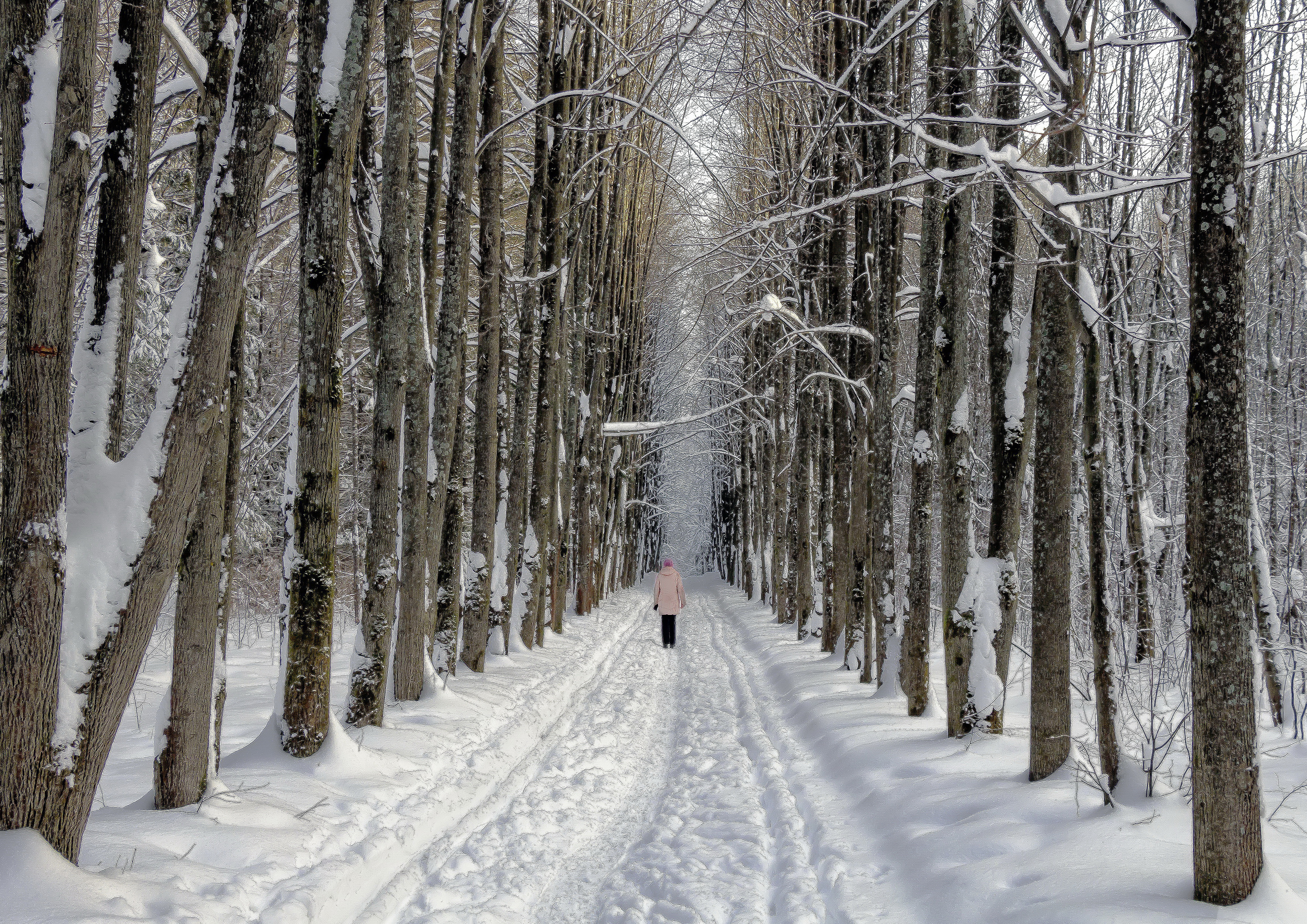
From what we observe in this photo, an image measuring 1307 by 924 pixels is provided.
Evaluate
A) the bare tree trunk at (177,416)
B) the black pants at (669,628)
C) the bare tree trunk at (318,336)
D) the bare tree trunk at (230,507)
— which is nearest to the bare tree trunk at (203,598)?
the bare tree trunk at (230,507)

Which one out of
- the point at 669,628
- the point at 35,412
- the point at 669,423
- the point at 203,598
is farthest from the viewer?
the point at 669,628

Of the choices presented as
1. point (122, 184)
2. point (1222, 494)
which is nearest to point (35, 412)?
point (122, 184)

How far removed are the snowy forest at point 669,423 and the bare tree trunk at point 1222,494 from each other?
18 mm

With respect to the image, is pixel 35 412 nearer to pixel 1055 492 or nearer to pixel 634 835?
pixel 634 835

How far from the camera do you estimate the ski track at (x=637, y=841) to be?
441cm

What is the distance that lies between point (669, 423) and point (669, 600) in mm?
4010

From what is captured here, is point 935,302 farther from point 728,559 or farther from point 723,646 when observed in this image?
point 728,559

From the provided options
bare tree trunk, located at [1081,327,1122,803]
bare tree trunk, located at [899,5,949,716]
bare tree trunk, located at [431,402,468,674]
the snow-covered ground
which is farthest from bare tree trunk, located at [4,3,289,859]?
bare tree trunk, located at [431,402,468,674]

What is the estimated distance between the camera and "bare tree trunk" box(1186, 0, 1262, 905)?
3.41m

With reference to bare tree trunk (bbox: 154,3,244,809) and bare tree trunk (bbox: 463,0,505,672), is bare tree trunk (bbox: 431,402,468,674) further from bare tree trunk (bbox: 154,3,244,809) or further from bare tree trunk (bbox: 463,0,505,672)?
bare tree trunk (bbox: 154,3,244,809)

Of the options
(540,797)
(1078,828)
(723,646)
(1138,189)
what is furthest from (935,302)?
(723,646)

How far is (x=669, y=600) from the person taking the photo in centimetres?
1783

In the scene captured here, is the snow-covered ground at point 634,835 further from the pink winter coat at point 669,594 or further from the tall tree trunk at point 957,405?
the pink winter coat at point 669,594

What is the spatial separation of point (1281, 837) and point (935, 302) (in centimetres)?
504
